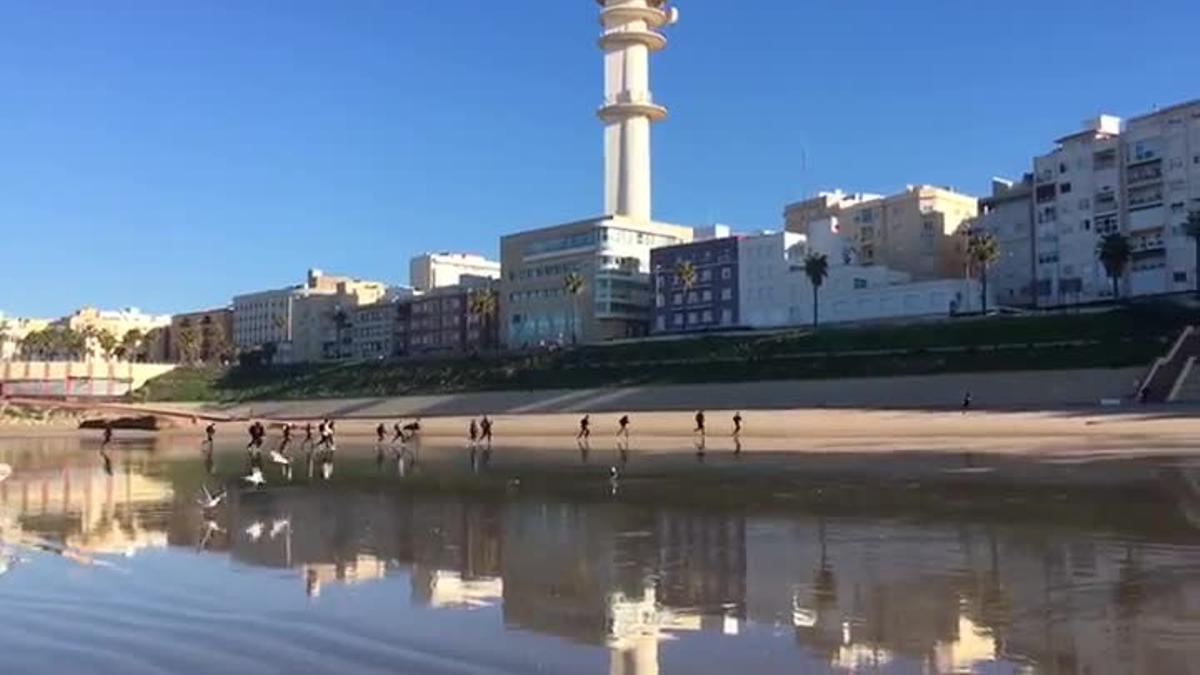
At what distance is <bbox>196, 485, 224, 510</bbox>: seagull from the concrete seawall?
5238 cm

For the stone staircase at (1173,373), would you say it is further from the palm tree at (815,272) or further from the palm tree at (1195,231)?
the palm tree at (815,272)

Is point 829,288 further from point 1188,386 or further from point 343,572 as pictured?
point 343,572

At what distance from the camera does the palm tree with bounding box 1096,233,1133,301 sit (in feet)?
302

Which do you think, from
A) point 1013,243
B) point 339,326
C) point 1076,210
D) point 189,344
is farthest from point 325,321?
point 1076,210

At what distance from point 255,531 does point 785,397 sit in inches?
2715

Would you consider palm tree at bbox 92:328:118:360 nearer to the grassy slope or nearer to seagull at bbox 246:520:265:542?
the grassy slope

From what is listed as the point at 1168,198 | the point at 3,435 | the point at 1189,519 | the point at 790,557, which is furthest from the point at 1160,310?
the point at 3,435

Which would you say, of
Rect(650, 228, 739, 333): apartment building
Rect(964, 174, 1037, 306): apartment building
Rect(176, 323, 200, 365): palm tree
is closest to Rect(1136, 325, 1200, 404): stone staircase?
Rect(964, 174, 1037, 306): apartment building

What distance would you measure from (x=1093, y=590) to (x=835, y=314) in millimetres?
100852

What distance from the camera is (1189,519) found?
18.3 m

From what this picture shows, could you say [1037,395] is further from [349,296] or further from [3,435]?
[349,296]

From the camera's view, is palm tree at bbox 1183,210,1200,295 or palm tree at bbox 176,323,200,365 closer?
palm tree at bbox 1183,210,1200,295

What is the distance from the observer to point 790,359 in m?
93.8

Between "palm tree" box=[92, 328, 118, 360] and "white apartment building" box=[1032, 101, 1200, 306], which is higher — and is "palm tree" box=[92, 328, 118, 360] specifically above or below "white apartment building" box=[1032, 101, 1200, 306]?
below
